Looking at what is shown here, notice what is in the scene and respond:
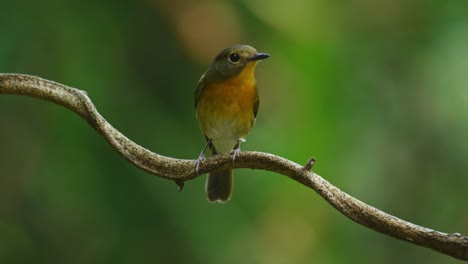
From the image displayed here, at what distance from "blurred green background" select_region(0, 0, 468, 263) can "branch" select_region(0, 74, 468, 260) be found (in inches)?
80.1

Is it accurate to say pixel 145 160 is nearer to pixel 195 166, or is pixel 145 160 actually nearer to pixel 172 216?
pixel 195 166

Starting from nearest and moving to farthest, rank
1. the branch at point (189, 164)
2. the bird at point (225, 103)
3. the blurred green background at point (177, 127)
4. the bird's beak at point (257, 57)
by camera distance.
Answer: the branch at point (189, 164)
the bird's beak at point (257, 57)
the blurred green background at point (177, 127)
the bird at point (225, 103)

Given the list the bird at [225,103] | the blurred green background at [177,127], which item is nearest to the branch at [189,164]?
the blurred green background at [177,127]

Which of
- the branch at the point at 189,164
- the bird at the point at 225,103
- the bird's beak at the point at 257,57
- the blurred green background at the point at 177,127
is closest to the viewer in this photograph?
the branch at the point at 189,164

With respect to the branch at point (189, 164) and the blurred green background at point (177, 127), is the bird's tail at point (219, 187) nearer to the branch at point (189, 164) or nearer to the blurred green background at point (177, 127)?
the blurred green background at point (177, 127)

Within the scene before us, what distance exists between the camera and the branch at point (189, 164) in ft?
5.10

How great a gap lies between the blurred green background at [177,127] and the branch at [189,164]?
6.67 ft

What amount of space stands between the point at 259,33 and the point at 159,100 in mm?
645

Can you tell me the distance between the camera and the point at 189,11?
3.95 m

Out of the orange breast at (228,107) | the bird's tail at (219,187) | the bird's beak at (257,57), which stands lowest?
the bird's tail at (219,187)

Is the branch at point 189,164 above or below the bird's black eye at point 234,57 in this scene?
below

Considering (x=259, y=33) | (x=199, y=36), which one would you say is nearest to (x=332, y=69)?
(x=259, y=33)

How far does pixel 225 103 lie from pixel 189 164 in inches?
97.5

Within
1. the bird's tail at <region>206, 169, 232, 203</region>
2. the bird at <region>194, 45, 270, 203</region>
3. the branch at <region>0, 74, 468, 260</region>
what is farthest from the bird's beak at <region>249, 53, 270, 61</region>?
the branch at <region>0, 74, 468, 260</region>
